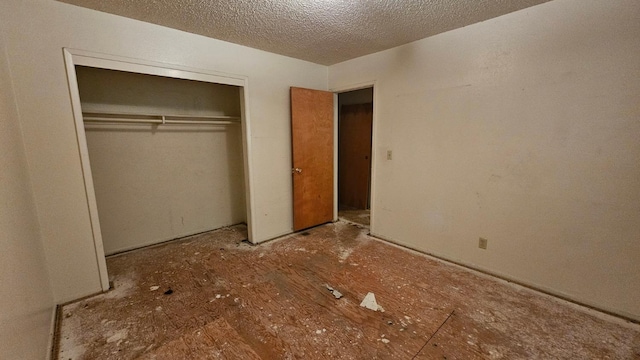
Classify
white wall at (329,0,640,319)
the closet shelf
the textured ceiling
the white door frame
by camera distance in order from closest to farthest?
white wall at (329,0,640,319) → the textured ceiling → the closet shelf → the white door frame

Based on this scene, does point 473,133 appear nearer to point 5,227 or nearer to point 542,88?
point 542,88

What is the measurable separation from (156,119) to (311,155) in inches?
77.2

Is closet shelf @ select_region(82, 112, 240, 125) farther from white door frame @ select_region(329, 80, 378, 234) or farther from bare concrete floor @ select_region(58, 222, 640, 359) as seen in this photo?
bare concrete floor @ select_region(58, 222, 640, 359)

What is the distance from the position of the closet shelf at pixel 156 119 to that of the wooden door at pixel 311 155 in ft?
3.08

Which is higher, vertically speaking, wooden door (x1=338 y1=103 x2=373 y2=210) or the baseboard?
wooden door (x1=338 y1=103 x2=373 y2=210)

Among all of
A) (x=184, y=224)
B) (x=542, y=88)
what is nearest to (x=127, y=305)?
(x=184, y=224)

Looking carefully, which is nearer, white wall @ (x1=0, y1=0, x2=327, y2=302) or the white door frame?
white wall @ (x1=0, y1=0, x2=327, y2=302)

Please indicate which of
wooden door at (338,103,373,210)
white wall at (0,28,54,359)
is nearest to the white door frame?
wooden door at (338,103,373,210)

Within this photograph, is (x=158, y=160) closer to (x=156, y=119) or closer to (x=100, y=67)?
(x=156, y=119)

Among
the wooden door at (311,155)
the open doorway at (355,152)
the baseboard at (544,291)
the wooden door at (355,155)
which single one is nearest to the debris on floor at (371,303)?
the baseboard at (544,291)

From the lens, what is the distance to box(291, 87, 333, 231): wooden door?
3.32 m

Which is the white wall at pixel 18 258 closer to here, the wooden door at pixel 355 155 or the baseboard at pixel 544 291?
the baseboard at pixel 544 291

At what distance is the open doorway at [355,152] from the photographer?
177 inches

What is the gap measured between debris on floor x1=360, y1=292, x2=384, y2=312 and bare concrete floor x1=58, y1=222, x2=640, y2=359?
46 mm
